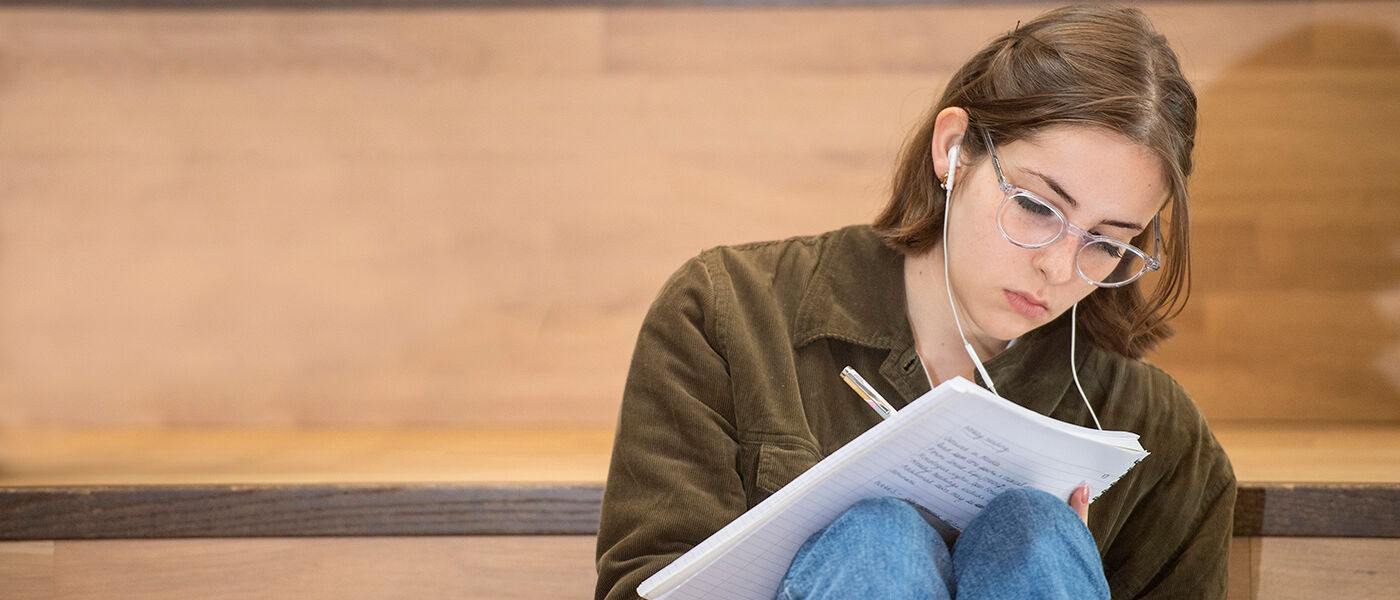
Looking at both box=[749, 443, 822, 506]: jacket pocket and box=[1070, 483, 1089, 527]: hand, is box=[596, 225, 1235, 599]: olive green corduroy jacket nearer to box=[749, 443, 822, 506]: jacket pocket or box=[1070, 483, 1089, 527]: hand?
box=[749, 443, 822, 506]: jacket pocket

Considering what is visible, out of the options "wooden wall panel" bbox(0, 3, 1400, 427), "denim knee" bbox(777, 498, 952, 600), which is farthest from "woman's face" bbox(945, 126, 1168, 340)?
"wooden wall panel" bbox(0, 3, 1400, 427)

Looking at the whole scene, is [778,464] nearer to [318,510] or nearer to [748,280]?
[748,280]

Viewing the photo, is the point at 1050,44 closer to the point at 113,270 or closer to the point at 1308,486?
the point at 1308,486

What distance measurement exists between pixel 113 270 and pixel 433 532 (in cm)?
67

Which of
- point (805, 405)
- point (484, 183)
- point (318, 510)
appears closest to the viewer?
point (805, 405)

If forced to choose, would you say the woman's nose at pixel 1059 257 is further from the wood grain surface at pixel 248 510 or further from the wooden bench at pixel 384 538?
the wood grain surface at pixel 248 510

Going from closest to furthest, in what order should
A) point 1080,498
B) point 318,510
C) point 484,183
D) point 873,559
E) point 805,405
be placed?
point 873,559, point 1080,498, point 805,405, point 318,510, point 484,183

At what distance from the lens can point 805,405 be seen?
35.0 inches

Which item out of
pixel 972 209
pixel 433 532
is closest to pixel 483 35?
pixel 433 532

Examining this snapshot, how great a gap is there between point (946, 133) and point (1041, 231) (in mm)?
112

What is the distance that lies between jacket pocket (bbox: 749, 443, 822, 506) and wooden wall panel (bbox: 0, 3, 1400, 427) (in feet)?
2.06

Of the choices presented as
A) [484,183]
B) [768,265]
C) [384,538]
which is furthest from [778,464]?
[484,183]

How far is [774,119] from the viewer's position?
4.74ft

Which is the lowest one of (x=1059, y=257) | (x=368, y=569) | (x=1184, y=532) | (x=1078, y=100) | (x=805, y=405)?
(x=368, y=569)
